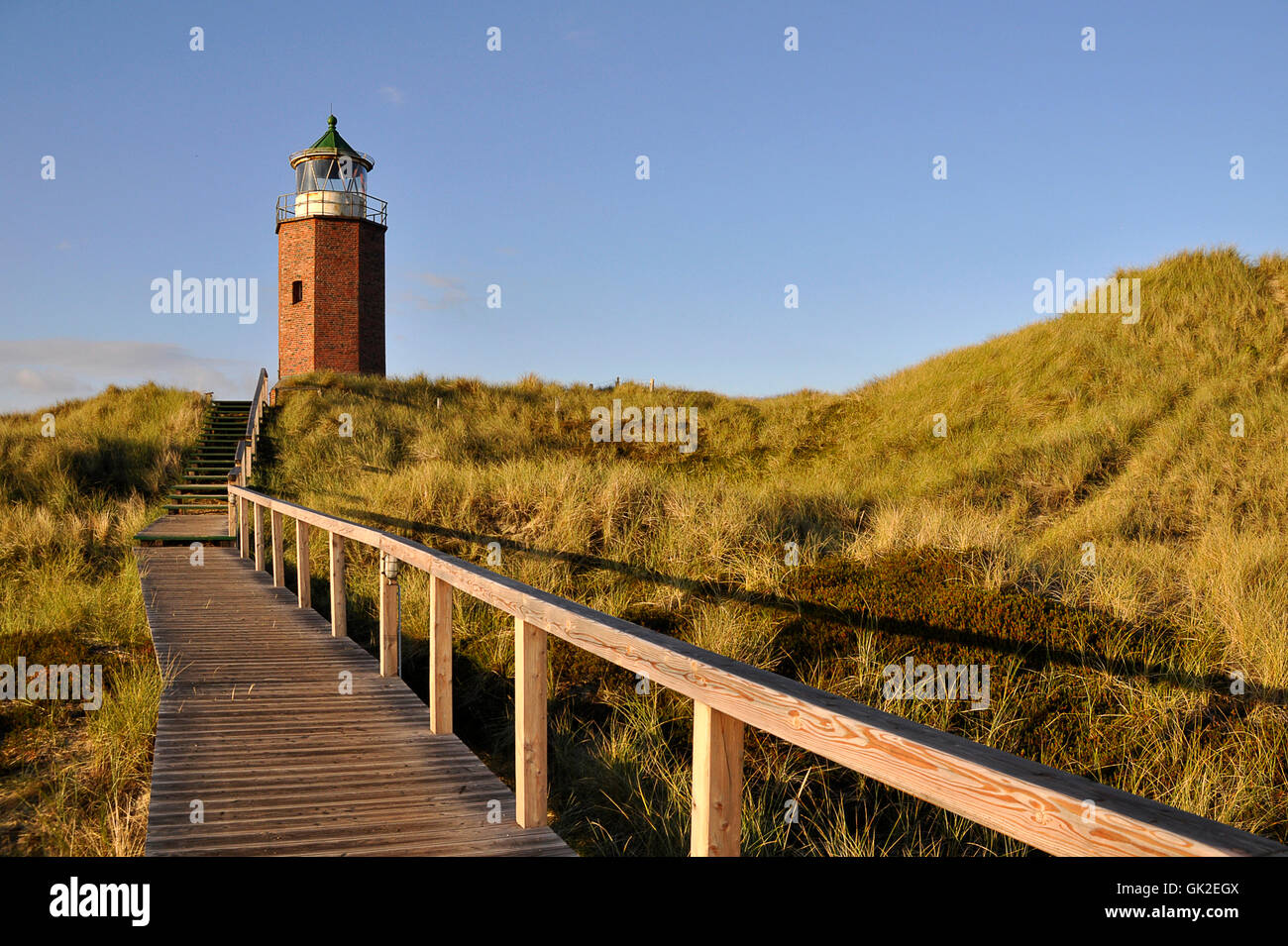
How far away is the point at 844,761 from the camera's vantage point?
6.55 feet

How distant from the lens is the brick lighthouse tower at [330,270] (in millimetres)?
29688

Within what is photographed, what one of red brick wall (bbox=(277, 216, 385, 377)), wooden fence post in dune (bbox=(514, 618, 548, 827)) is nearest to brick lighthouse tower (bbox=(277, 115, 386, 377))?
red brick wall (bbox=(277, 216, 385, 377))

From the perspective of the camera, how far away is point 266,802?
3.96m

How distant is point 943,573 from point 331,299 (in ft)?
88.2

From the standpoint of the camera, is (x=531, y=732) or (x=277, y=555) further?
(x=277, y=555)

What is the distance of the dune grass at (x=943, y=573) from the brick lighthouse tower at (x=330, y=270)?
9.90 metres

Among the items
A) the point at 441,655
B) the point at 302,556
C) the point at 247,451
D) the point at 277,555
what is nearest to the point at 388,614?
the point at 441,655

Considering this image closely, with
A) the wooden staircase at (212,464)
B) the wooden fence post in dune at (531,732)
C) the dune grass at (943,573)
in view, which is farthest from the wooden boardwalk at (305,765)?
the wooden staircase at (212,464)

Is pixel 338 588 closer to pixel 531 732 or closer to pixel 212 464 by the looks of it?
pixel 531 732

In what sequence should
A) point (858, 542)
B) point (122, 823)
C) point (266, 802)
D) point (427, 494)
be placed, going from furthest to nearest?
point (427, 494) → point (858, 542) → point (122, 823) → point (266, 802)

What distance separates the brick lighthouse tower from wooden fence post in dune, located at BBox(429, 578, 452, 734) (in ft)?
87.9
